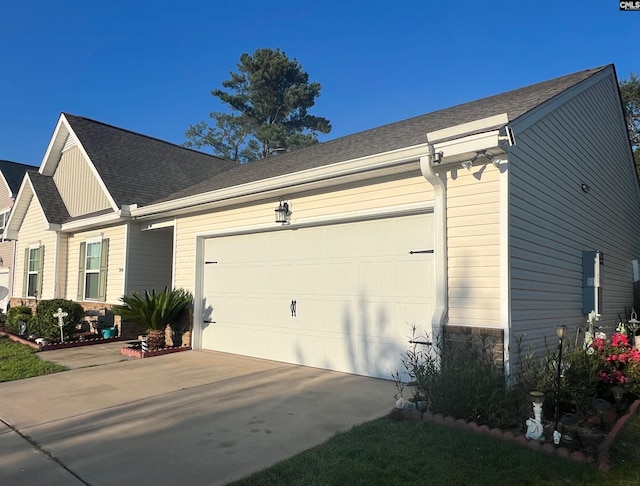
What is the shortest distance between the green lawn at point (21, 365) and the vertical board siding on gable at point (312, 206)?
308 centimetres

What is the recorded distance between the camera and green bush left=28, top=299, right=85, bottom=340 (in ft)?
36.3

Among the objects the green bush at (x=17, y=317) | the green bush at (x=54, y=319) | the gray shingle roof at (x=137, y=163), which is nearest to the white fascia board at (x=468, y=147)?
the gray shingle roof at (x=137, y=163)

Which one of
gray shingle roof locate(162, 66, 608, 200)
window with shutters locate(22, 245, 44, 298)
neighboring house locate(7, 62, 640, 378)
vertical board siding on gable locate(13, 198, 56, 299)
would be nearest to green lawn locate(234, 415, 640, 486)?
neighboring house locate(7, 62, 640, 378)

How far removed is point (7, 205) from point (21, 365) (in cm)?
1526

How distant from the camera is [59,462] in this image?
13.0 feet

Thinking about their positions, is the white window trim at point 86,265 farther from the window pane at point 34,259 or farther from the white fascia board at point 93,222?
the window pane at point 34,259

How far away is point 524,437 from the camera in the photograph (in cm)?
427

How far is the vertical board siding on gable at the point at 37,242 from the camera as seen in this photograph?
1489 centimetres

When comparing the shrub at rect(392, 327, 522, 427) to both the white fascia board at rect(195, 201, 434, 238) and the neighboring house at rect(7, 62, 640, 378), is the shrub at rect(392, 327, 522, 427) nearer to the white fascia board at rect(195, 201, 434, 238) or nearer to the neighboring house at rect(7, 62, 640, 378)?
the neighboring house at rect(7, 62, 640, 378)

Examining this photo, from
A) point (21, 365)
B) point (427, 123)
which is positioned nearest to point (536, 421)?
point (427, 123)

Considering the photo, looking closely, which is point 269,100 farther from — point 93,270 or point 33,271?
point 93,270

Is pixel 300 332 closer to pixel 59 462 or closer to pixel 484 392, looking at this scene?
pixel 484 392

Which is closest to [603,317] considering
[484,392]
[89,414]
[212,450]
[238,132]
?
[484,392]

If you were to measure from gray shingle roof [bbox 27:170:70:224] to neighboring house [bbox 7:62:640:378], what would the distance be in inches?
69.6
